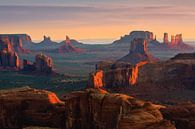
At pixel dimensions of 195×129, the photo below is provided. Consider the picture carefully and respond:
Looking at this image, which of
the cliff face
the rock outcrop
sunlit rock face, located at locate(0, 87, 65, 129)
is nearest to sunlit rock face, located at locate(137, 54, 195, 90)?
the cliff face

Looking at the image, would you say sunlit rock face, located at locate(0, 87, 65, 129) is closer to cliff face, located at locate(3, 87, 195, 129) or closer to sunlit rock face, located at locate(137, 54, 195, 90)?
cliff face, located at locate(3, 87, 195, 129)

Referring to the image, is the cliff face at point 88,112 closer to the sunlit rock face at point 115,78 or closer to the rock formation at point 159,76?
the sunlit rock face at point 115,78

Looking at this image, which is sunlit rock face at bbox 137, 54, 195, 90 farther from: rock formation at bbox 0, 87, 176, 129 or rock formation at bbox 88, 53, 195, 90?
rock formation at bbox 0, 87, 176, 129

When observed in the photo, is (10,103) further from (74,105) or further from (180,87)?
(180,87)

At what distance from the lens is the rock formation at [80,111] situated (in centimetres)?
7269

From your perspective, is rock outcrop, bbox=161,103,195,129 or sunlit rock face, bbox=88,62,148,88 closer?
rock outcrop, bbox=161,103,195,129

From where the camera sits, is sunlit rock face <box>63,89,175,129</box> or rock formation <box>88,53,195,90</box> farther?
rock formation <box>88,53,195,90</box>

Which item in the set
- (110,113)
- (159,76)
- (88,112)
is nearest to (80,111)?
(88,112)

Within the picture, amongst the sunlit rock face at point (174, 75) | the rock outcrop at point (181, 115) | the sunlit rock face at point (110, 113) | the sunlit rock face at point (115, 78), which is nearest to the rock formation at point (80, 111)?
the sunlit rock face at point (110, 113)

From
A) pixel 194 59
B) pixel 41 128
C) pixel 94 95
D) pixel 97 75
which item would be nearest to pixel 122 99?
pixel 94 95

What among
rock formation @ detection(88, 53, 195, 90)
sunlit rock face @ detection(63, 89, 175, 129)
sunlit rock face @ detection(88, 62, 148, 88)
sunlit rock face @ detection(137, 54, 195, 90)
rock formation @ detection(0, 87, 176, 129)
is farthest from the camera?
sunlit rock face @ detection(137, 54, 195, 90)

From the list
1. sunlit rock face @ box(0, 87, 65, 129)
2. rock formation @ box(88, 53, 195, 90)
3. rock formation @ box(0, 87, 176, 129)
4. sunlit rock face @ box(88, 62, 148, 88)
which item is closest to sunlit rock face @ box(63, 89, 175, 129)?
rock formation @ box(0, 87, 176, 129)

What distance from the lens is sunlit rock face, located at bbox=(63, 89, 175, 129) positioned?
7150cm

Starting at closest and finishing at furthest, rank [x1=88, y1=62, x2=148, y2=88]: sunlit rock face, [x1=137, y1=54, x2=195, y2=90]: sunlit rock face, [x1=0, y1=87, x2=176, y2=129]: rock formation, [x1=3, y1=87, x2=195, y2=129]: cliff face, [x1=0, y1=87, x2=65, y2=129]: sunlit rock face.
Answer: [x1=0, y1=87, x2=176, y2=129]: rock formation, [x1=3, y1=87, x2=195, y2=129]: cliff face, [x1=0, y1=87, x2=65, y2=129]: sunlit rock face, [x1=88, y1=62, x2=148, y2=88]: sunlit rock face, [x1=137, y1=54, x2=195, y2=90]: sunlit rock face
